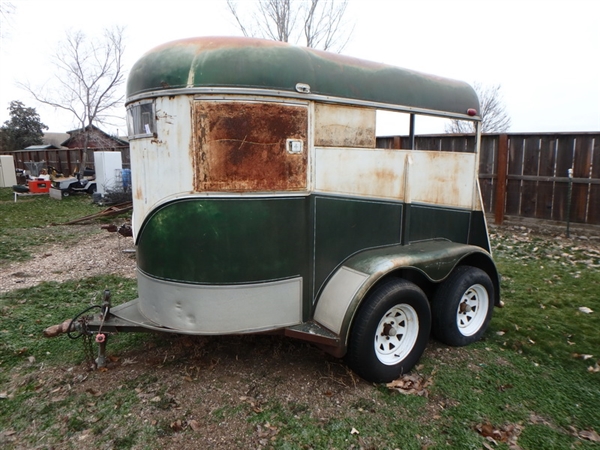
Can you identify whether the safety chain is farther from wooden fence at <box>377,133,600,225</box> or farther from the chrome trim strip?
wooden fence at <box>377,133,600,225</box>

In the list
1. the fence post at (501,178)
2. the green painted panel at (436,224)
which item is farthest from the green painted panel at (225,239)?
the fence post at (501,178)

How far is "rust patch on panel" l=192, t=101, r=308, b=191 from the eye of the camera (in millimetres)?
3148

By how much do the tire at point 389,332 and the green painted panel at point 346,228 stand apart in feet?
1.36

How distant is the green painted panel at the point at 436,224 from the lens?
4.20 metres

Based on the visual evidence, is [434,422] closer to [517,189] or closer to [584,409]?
[584,409]

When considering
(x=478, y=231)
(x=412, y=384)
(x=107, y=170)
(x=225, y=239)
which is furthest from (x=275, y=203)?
(x=107, y=170)

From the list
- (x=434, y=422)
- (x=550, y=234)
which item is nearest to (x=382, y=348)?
(x=434, y=422)

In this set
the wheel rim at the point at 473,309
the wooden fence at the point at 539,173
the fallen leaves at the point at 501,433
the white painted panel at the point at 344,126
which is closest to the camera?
the fallen leaves at the point at 501,433

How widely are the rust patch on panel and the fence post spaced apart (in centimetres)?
799

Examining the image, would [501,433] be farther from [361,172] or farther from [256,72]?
[256,72]

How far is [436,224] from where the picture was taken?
4453 millimetres

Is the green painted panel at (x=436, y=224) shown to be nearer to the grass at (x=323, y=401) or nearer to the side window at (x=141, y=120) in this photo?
the grass at (x=323, y=401)

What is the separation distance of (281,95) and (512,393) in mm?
3031

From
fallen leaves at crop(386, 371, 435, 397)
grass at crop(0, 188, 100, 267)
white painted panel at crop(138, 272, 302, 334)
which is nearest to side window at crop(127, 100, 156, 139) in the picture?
white painted panel at crop(138, 272, 302, 334)
